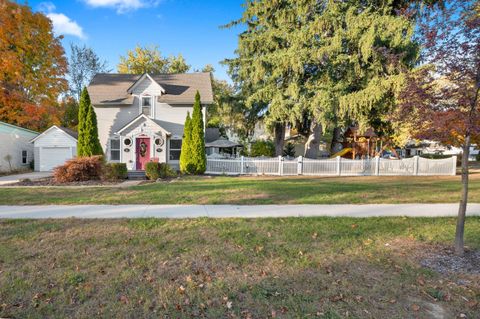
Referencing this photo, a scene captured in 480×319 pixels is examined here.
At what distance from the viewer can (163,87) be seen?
→ 704 inches

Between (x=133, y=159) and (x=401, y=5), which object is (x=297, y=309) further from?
(x=401, y=5)

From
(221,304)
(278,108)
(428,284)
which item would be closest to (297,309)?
(221,304)

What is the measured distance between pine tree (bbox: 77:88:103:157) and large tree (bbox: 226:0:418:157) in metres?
10.3

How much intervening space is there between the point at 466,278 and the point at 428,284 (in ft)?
2.18

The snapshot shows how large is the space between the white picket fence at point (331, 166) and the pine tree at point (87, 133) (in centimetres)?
663

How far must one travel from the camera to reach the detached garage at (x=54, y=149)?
17.7 m

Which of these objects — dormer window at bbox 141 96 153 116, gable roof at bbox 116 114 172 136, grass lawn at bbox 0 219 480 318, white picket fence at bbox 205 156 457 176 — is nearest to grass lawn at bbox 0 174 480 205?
grass lawn at bbox 0 219 480 318

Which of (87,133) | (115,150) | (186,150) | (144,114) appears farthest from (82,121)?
(186,150)

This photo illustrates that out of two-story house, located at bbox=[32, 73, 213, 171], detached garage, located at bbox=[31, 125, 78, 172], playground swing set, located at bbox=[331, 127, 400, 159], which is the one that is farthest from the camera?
playground swing set, located at bbox=[331, 127, 400, 159]

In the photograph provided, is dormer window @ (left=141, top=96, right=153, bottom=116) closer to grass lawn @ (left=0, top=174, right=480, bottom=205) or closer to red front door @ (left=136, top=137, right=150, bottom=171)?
red front door @ (left=136, top=137, right=150, bottom=171)

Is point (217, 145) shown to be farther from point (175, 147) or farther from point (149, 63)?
point (149, 63)

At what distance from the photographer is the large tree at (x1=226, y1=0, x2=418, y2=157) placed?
15484 mm

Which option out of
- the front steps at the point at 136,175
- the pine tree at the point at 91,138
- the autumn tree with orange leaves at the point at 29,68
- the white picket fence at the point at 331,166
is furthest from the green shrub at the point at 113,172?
the autumn tree with orange leaves at the point at 29,68

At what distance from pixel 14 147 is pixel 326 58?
22350 millimetres
